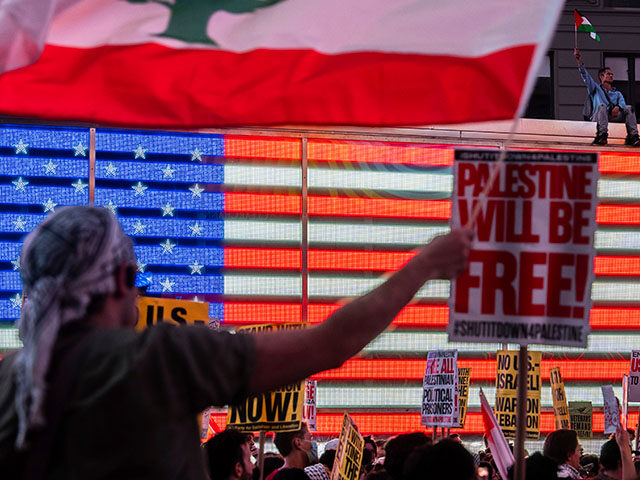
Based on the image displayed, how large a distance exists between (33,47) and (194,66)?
2.58 feet

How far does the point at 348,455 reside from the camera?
26.0ft

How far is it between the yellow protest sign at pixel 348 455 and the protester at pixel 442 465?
4.21 m

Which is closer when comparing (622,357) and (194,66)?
(194,66)

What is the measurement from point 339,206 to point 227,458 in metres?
9.66

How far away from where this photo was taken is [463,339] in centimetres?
347

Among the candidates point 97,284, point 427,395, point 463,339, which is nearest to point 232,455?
point 463,339

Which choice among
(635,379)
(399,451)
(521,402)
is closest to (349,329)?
(521,402)

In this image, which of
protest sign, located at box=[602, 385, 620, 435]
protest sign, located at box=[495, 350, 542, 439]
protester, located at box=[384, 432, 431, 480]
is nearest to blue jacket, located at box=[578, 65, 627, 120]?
protest sign, located at box=[495, 350, 542, 439]

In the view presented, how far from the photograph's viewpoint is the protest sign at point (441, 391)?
36.3 feet

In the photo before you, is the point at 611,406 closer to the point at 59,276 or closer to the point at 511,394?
the point at 511,394

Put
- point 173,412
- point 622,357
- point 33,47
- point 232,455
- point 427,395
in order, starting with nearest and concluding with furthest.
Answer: point 173,412 → point 33,47 → point 232,455 → point 427,395 → point 622,357

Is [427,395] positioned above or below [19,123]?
below

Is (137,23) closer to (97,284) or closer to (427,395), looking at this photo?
(97,284)

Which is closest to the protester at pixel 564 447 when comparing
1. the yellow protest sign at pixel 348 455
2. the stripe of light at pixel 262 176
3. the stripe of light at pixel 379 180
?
the yellow protest sign at pixel 348 455
